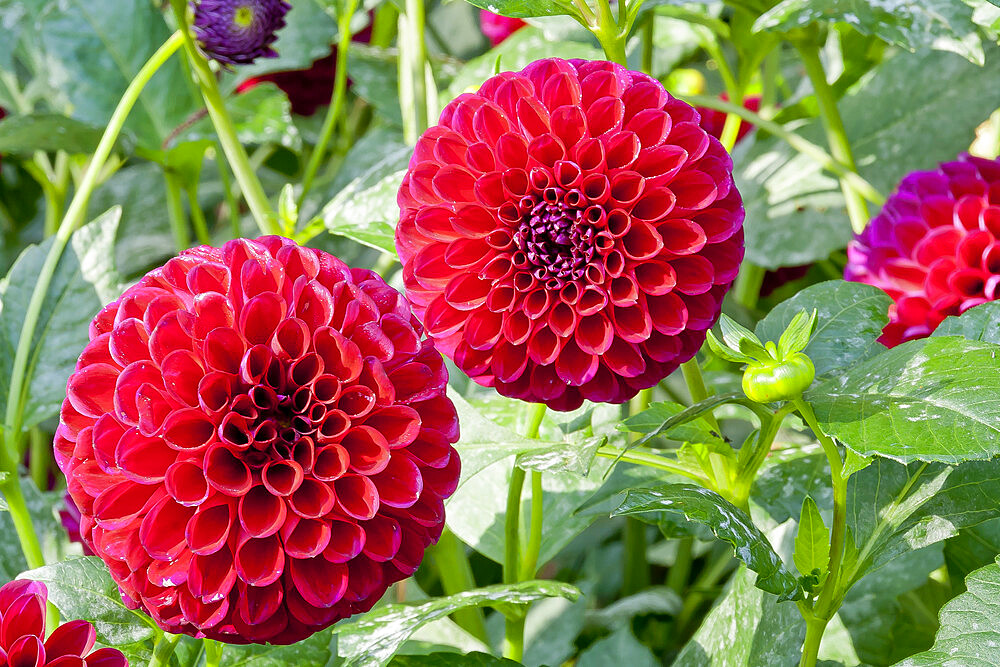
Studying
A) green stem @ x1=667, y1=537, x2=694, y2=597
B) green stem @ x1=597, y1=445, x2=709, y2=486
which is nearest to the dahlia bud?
green stem @ x1=597, y1=445, x2=709, y2=486

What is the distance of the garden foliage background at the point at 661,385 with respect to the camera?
0.40 meters

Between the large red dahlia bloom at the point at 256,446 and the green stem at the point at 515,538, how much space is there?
100 mm

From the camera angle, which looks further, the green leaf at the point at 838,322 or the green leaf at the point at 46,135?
the green leaf at the point at 46,135

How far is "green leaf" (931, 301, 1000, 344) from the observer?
0.43 m

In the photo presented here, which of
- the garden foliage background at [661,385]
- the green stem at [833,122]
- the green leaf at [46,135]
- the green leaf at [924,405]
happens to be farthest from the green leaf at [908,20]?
the green leaf at [46,135]

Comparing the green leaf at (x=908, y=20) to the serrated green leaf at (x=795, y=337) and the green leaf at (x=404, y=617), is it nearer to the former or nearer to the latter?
the serrated green leaf at (x=795, y=337)

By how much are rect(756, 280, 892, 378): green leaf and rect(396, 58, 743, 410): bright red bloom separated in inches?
3.1

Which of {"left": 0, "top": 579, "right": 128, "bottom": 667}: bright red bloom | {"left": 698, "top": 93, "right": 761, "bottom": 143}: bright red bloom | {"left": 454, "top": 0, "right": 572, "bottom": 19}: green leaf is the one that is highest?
{"left": 454, "top": 0, "right": 572, "bottom": 19}: green leaf

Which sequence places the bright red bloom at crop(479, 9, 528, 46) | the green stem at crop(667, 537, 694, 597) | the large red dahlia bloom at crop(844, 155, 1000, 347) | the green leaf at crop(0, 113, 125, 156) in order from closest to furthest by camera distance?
1. the large red dahlia bloom at crop(844, 155, 1000, 347)
2. the green leaf at crop(0, 113, 125, 156)
3. the green stem at crop(667, 537, 694, 597)
4. the bright red bloom at crop(479, 9, 528, 46)

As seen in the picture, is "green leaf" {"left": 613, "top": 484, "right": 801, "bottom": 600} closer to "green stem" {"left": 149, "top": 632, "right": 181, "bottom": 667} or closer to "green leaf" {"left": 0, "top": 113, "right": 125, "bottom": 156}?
"green stem" {"left": 149, "top": 632, "right": 181, "bottom": 667}

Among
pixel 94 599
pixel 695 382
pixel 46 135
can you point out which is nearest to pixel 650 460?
pixel 695 382

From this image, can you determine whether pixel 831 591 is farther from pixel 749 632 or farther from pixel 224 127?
pixel 224 127

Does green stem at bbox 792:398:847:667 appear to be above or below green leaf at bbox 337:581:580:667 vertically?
above

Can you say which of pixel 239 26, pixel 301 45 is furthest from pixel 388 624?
pixel 301 45
